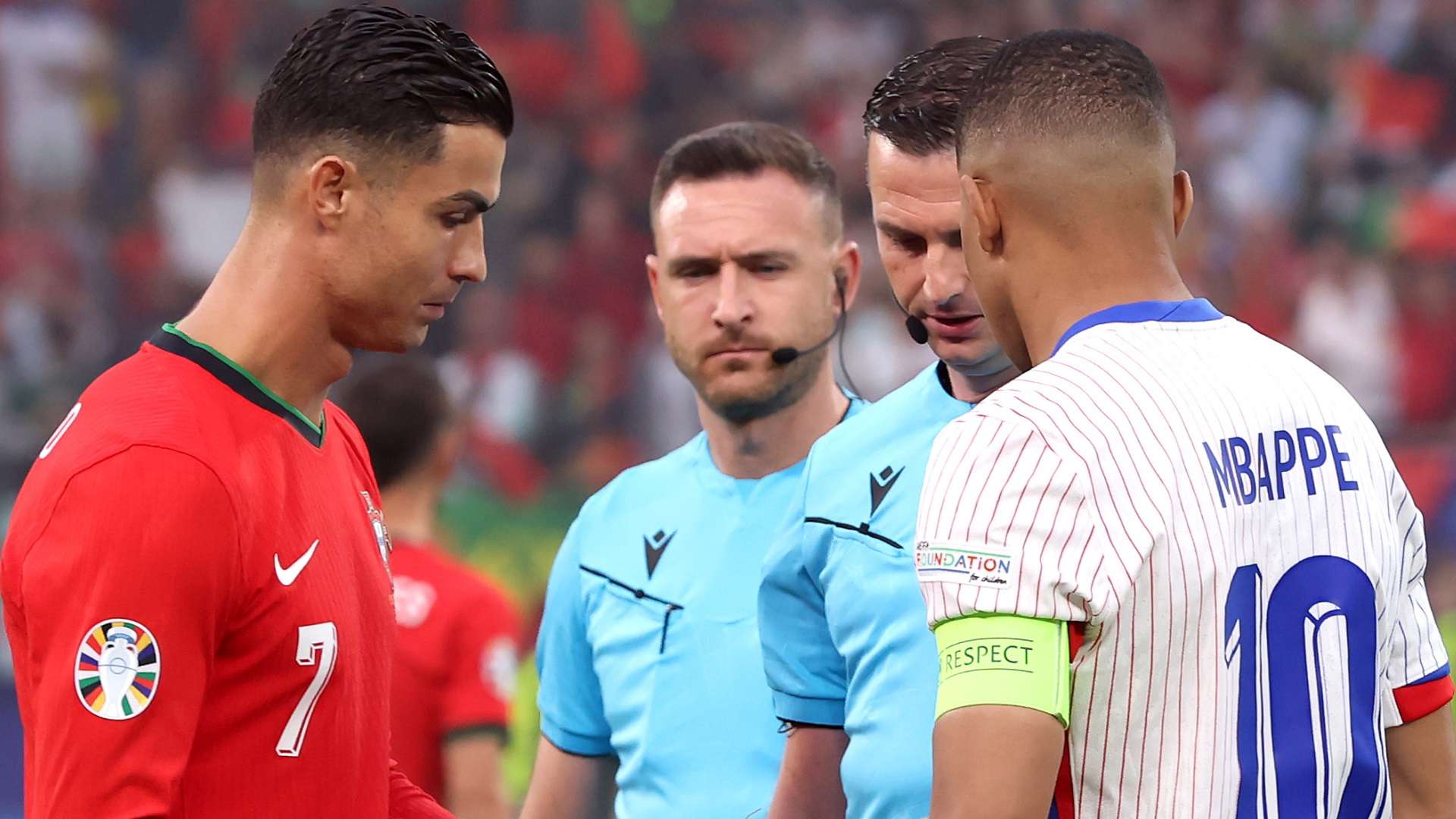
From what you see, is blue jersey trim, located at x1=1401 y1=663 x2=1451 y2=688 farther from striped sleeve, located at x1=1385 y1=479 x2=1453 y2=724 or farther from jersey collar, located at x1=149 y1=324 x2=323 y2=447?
jersey collar, located at x1=149 y1=324 x2=323 y2=447

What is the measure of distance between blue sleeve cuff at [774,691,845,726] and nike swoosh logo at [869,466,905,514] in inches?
13.2

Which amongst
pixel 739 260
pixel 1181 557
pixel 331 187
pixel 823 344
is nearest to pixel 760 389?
pixel 823 344

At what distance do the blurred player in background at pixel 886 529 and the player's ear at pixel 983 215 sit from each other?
52 centimetres

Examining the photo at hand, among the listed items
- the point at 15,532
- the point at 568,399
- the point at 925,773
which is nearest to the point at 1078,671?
the point at 925,773

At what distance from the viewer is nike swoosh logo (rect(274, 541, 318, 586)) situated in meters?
2.03

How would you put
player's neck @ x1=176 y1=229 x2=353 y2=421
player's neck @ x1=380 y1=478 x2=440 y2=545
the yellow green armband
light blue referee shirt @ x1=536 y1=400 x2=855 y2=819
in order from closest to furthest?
1. the yellow green armband
2. player's neck @ x1=176 y1=229 x2=353 y2=421
3. light blue referee shirt @ x1=536 y1=400 x2=855 y2=819
4. player's neck @ x1=380 y1=478 x2=440 y2=545

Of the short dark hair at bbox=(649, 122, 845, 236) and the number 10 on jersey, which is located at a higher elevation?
the short dark hair at bbox=(649, 122, 845, 236)

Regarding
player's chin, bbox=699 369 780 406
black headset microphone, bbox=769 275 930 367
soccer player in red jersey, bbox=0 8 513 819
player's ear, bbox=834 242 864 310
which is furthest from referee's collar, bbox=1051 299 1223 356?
player's ear, bbox=834 242 864 310

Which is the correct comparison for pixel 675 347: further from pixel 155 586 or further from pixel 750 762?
pixel 155 586

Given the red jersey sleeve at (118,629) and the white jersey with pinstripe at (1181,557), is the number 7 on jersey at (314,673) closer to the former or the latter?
the red jersey sleeve at (118,629)

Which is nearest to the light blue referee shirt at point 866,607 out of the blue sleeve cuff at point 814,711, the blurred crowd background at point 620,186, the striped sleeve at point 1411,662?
the blue sleeve cuff at point 814,711

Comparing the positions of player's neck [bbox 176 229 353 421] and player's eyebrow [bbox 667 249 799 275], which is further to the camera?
player's eyebrow [bbox 667 249 799 275]

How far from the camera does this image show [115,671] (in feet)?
5.96

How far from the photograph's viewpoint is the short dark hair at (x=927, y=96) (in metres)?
2.56
